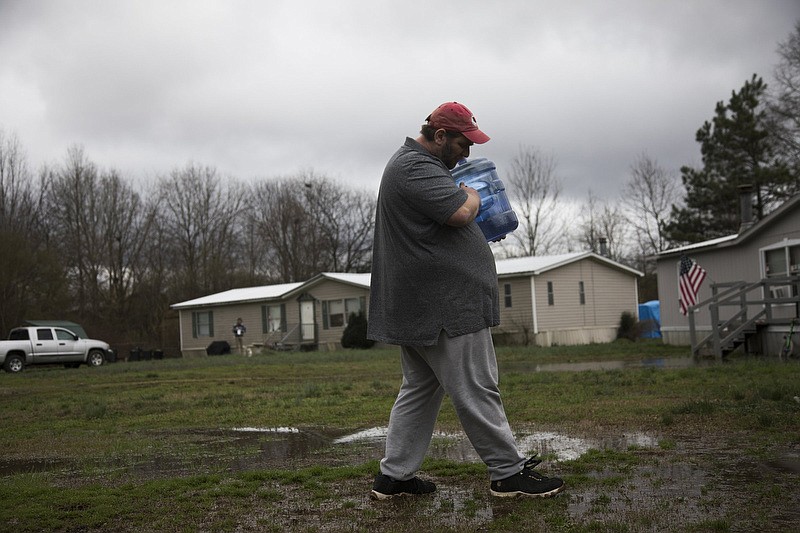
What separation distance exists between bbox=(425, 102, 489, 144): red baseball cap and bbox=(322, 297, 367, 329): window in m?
36.0

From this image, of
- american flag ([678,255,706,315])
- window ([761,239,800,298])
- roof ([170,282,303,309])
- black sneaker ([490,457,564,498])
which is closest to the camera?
black sneaker ([490,457,564,498])

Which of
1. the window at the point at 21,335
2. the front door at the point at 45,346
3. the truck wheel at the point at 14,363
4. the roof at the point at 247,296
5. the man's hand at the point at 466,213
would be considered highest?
the roof at the point at 247,296

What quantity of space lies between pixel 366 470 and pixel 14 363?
28.5m

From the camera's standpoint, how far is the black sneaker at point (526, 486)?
4215 mm

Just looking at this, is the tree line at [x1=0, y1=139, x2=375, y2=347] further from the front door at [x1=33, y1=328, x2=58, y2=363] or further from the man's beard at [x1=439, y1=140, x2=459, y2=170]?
the man's beard at [x1=439, y1=140, x2=459, y2=170]

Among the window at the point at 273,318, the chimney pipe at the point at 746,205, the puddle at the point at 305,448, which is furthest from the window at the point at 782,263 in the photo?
the window at the point at 273,318

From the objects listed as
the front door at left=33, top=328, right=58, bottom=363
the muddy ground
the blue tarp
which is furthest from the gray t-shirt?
the blue tarp

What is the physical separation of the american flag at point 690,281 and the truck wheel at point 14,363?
878 inches

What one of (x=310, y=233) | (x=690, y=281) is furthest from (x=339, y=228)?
(x=690, y=281)

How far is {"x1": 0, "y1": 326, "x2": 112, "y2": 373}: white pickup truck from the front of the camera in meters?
30.3

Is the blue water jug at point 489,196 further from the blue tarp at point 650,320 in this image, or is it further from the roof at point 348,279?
the roof at point 348,279

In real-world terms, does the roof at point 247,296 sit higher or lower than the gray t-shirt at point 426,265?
higher

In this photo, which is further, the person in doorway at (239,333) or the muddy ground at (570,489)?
the person in doorway at (239,333)

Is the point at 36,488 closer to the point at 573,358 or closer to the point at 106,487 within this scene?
the point at 106,487
